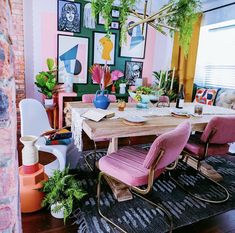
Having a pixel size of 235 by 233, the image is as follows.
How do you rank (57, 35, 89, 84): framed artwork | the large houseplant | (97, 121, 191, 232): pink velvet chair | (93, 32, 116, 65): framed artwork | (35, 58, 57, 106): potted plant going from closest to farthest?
(97, 121, 191, 232): pink velvet chair → the large houseplant → (35, 58, 57, 106): potted plant → (57, 35, 89, 84): framed artwork → (93, 32, 116, 65): framed artwork

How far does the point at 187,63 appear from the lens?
4.18 m

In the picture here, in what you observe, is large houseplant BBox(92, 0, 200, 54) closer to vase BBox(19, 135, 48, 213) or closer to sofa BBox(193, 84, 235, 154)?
vase BBox(19, 135, 48, 213)

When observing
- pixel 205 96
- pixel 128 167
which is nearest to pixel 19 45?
pixel 128 167

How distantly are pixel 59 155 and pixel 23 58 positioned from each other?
2389mm

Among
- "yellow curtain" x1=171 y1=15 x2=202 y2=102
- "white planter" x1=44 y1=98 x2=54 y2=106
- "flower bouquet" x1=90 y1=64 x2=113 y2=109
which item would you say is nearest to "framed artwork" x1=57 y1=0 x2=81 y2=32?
"white planter" x1=44 y1=98 x2=54 y2=106

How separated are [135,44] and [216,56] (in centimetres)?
163

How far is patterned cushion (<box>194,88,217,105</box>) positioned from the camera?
3.63 metres

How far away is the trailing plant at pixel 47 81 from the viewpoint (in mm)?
3359

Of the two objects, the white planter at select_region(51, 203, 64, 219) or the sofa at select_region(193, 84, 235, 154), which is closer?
the white planter at select_region(51, 203, 64, 219)

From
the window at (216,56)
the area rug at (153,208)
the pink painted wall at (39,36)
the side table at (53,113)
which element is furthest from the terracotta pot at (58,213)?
the window at (216,56)

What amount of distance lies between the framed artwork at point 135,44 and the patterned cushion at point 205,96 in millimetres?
1458

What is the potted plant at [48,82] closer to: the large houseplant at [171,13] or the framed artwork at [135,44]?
the framed artwork at [135,44]

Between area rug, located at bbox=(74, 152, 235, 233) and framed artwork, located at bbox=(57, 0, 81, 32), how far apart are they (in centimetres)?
266

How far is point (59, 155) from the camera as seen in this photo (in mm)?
1848
